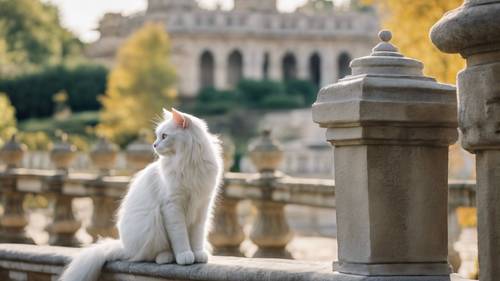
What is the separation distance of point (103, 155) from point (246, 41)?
75.1 m

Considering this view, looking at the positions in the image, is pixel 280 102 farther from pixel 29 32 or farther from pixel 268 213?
pixel 268 213

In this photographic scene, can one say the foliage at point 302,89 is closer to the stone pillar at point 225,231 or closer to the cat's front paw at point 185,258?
the stone pillar at point 225,231

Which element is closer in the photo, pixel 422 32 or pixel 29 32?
pixel 422 32

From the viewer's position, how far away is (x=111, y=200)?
49.9ft

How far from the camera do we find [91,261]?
7891mm

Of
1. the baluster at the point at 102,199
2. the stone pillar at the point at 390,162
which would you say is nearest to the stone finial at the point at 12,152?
the baluster at the point at 102,199

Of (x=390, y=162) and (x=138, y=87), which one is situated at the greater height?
(x=138, y=87)

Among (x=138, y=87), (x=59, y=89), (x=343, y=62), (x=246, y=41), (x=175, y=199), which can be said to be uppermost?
(x=246, y=41)

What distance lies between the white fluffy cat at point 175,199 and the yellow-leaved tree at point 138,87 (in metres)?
46.7

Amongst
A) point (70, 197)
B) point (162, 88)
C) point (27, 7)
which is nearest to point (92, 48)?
point (27, 7)

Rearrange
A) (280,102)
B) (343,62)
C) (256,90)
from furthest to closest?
(343,62), (256,90), (280,102)

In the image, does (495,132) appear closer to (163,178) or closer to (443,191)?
(443,191)

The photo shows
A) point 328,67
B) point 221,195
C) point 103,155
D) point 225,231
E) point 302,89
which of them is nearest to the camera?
point 225,231

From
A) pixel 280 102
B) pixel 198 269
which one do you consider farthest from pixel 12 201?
pixel 280 102
